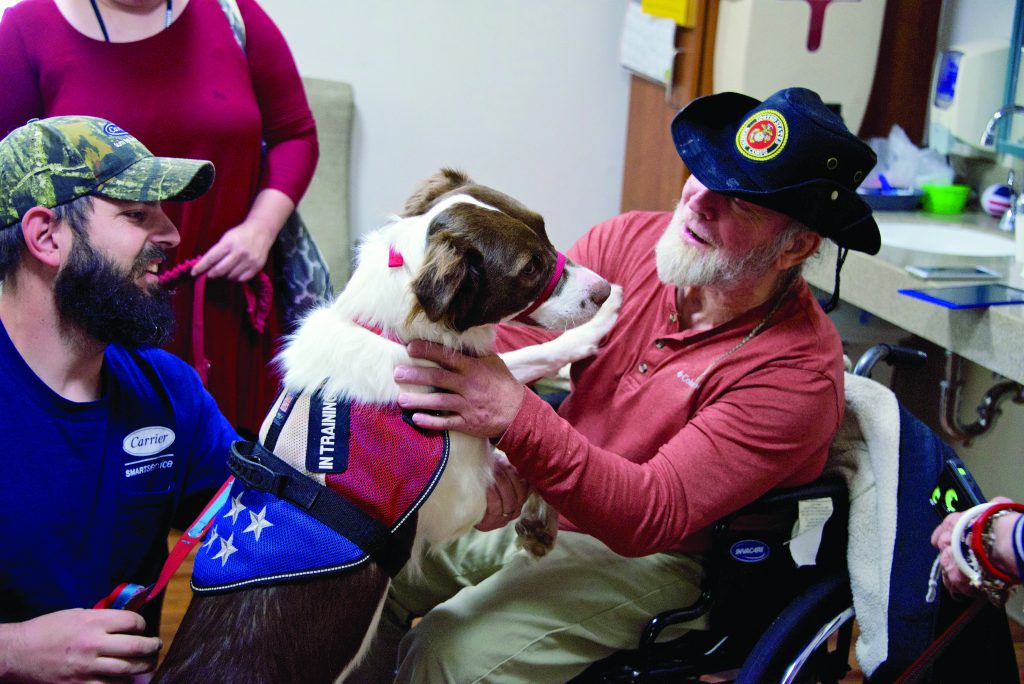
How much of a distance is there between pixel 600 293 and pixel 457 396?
12.0 inches

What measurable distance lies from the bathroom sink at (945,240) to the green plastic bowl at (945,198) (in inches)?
7.9

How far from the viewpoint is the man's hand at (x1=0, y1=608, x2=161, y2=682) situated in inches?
47.9

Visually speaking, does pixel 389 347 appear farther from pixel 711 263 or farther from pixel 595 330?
pixel 711 263

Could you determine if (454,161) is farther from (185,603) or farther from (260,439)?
(260,439)

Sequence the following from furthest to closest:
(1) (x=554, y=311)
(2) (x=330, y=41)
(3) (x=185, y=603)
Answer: (2) (x=330, y=41) < (3) (x=185, y=603) < (1) (x=554, y=311)

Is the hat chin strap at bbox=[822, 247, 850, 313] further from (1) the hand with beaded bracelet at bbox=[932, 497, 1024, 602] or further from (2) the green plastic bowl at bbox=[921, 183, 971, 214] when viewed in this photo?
(2) the green plastic bowl at bbox=[921, 183, 971, 214]

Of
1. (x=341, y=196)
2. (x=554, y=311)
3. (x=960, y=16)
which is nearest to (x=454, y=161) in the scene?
(x=341, y=196)

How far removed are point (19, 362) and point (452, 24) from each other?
2.72 metres

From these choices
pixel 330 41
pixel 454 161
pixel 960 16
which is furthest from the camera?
pixel 454 161

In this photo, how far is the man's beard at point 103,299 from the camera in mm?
1317

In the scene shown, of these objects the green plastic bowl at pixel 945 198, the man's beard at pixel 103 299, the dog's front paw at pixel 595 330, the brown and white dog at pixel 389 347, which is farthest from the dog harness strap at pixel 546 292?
the green plastic bowl at pixel 945 198

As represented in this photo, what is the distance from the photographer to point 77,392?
1.37 metres

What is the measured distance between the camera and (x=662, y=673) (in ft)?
4.85

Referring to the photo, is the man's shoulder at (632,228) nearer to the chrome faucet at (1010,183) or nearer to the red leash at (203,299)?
the red leash at (203,299)
